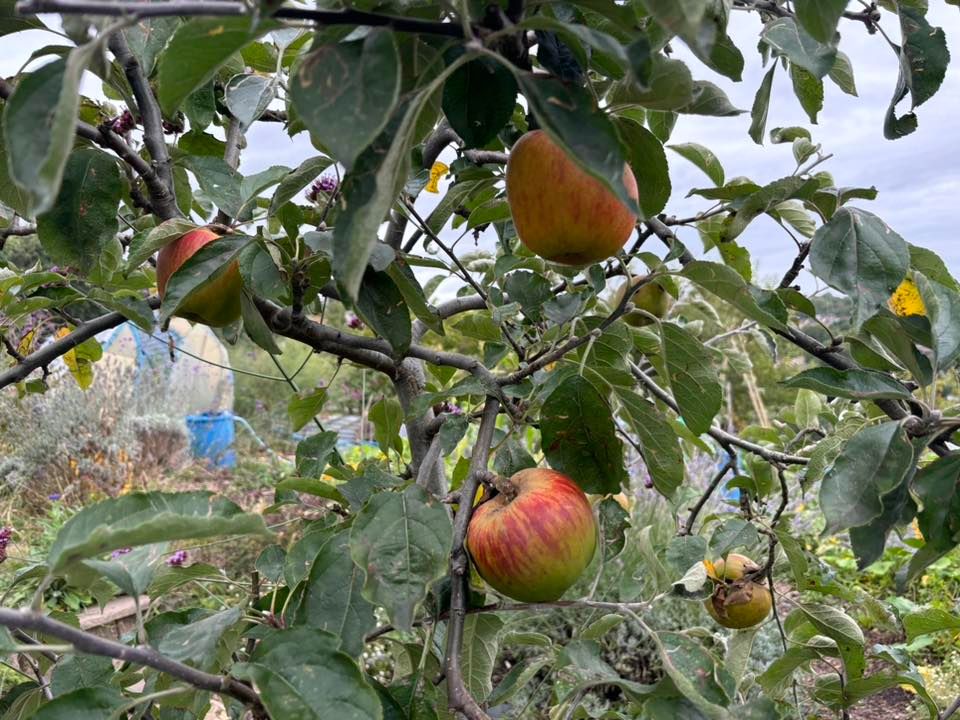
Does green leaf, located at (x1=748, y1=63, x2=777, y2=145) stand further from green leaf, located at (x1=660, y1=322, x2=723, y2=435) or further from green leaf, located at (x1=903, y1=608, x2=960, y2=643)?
green leaf, located at (x1=903, y1=608, x2=960, y2=643)

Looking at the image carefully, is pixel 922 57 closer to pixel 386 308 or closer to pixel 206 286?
pixel 386 308

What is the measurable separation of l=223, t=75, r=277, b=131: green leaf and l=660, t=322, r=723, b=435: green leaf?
0.48 m

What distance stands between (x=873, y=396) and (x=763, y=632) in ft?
8.43

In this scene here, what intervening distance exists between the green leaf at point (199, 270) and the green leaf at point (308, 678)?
0.33 m

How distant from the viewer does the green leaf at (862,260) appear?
2.37ft

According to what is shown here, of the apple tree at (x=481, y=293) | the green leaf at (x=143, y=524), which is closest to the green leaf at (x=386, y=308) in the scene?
the apple tree at (x=481, y=293)

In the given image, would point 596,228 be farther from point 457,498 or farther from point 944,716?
point 944,716

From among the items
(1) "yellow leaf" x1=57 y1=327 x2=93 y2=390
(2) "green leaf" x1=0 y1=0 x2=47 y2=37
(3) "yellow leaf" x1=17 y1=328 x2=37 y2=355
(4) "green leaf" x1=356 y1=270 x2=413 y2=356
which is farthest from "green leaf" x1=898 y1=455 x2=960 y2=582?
(3) "yellow leaf" x1=17 y1=328 x2=37 y2=355

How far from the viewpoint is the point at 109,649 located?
51cm

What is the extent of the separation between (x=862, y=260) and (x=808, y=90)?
425mm

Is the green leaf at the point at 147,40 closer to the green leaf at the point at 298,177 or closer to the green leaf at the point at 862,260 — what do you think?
the green leaf at the point at 298,177

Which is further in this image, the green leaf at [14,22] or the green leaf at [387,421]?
the green leaf at [387,421]

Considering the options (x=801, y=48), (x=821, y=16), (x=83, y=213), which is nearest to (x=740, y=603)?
(x=801, y=48)

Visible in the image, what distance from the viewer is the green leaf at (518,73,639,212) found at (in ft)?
1.51
